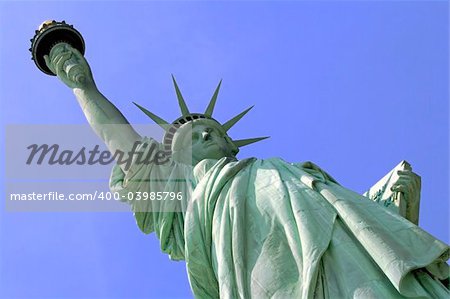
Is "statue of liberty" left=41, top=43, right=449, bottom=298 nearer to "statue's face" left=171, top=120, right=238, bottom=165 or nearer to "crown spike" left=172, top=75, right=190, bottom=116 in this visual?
"statue's face" left=171, top=120, right=238, bottom=165

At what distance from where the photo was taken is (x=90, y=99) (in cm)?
1111

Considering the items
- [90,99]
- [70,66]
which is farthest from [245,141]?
[70,66]

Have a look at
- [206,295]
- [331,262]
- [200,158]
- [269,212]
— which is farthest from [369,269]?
[200,158]

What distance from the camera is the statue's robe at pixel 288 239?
7.80m

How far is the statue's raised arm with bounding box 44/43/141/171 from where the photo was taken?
1061 cm

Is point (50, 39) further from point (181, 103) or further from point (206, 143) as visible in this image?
point (206, 143)

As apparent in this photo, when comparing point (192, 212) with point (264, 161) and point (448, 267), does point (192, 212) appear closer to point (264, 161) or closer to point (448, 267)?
point (264, 161)

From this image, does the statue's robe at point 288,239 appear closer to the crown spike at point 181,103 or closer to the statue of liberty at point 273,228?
the statue of liberty at point 273,228

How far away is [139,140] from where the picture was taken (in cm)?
1048

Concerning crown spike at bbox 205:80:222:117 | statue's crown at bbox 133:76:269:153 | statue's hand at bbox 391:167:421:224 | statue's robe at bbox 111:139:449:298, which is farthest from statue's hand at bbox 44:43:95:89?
statue's hand at bbox 391:167:421:224

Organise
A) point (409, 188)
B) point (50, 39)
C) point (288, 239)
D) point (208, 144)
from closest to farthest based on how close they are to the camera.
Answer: point (288, 239), point (409, 188), point (208, 144), point (50, 39)

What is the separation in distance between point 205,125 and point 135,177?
1.03 metres

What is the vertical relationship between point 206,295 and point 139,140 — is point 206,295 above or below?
below

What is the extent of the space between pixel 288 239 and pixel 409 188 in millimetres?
1583
